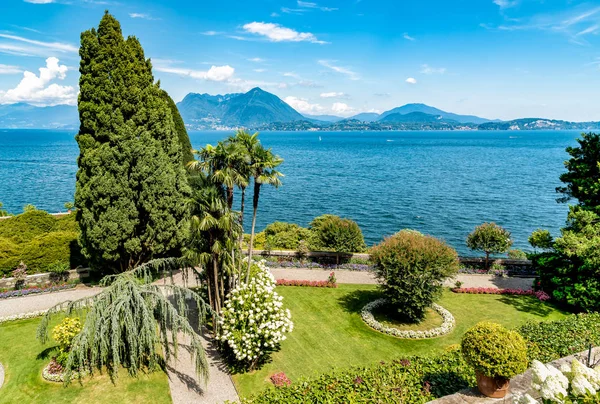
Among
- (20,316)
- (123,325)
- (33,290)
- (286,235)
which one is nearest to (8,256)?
(33,290)

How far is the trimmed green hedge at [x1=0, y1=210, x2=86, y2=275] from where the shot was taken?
882 inches

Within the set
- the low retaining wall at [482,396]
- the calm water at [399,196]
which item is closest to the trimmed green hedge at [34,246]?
the low retaining wall at [482,396]

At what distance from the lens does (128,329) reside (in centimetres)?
1227

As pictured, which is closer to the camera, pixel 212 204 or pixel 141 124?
pixel 212 204

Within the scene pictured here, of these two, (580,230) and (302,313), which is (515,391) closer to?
(302,313)

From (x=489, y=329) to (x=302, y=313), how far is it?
10956mm

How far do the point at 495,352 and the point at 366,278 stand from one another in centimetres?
1545

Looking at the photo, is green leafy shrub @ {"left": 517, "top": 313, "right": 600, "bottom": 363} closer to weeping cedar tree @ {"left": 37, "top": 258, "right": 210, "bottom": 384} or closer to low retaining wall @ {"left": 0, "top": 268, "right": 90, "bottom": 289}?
weeping cedar tree @ {"left": 37, "top": 258, "right": 210, "bottom": 384}

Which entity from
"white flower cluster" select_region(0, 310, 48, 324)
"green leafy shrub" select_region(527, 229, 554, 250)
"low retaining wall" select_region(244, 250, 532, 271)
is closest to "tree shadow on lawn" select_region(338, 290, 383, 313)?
"low retaining wall" select_region(244, 250, 532, 271)

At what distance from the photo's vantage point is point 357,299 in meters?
22.0

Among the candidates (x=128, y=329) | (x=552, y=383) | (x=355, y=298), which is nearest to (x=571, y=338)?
(x=552, y=383)

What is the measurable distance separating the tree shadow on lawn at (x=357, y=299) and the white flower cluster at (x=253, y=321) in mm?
7038

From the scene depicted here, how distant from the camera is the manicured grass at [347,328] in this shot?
1534 cm

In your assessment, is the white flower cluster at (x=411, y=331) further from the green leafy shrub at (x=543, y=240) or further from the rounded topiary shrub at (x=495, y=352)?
the green leafy shrub at (x=543, y=240)
